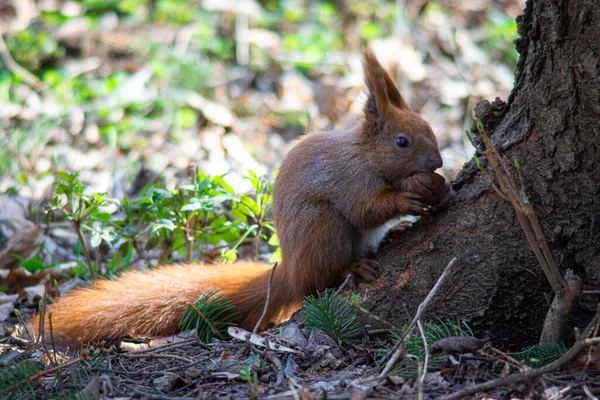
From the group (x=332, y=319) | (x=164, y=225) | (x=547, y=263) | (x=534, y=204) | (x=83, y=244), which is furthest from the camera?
(x=83, y=244)

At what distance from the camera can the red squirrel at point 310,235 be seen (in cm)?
329

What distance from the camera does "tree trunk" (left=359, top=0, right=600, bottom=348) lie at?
2.61m

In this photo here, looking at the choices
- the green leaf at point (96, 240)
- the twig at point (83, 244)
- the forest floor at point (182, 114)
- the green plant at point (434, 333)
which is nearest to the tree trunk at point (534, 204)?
the green plant at point (434, 333)

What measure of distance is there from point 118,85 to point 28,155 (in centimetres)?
161

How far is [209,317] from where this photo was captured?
3.36m

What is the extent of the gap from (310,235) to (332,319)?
55 centimetres

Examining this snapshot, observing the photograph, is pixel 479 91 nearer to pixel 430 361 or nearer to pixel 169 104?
pixel 169 104

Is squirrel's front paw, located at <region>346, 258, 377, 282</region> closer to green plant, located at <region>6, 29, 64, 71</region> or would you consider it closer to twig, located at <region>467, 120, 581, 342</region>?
twig, located at <region>467, 120, 581, 342</region>

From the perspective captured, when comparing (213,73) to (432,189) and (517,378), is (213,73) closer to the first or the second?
(432,189)

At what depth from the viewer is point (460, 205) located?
2.94 metres

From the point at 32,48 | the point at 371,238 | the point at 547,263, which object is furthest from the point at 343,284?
the point at 32,48

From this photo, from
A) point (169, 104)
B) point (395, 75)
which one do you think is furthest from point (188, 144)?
point (395, 75)

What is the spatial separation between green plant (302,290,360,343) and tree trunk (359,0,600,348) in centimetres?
17

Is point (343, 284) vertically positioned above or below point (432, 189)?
below
